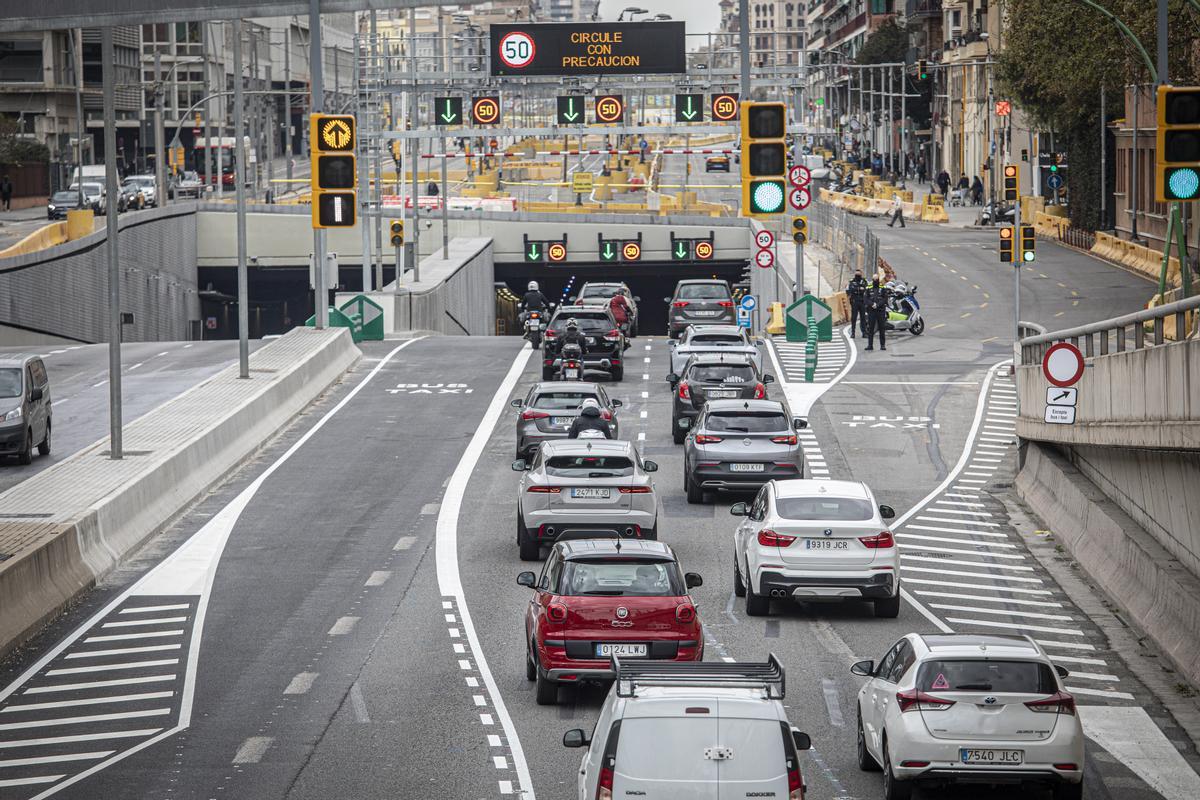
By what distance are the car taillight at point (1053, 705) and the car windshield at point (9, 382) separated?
2195cm

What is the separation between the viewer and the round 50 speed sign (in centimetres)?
5444

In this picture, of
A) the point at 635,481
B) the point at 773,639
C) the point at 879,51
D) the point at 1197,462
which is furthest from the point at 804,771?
the point at 879,51

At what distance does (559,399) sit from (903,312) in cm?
2545

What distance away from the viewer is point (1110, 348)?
24.1m

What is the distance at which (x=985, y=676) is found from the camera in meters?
13.5

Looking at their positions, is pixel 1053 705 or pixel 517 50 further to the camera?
pixel 517 50

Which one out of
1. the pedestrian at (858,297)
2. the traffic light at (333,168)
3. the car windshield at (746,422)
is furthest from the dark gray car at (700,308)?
the traffic light at (333,168)

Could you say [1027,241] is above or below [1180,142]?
below

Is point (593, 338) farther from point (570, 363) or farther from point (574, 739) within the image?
point (574, 739)

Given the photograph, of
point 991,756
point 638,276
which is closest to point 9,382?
point 991,756

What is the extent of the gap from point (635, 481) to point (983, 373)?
74.8ft

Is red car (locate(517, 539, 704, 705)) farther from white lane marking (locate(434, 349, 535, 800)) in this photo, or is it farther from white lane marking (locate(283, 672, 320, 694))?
white lane marking (locate(283, 672, 320, 694))

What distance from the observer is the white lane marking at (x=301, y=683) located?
17.4 m

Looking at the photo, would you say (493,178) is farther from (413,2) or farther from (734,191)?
(413,2)
